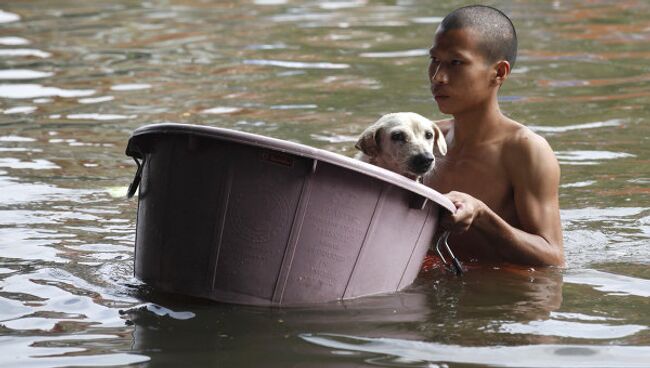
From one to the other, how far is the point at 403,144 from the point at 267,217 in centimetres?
92

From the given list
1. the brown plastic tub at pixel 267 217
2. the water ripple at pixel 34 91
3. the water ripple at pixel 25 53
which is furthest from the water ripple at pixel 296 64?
the brown plastic tub at pixel 267 217

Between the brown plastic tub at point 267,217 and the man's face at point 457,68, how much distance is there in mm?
888

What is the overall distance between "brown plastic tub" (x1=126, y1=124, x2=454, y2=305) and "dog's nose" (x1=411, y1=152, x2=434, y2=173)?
334 mm

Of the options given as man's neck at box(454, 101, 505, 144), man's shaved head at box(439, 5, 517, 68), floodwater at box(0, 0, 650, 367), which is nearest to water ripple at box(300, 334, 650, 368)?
floodwater at box(0, 0, 650, 367)

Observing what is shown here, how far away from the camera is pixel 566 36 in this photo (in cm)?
1405

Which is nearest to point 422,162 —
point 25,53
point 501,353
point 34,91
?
point 501,353

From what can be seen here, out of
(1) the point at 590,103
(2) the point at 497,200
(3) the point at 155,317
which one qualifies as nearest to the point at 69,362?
(3) the point at 155,317

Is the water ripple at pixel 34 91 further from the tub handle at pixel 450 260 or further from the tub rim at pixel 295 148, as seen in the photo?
the tub rim at pixel 295 148

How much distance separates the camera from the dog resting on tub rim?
5.04 meters

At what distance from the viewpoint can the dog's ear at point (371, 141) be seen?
17.1 feet

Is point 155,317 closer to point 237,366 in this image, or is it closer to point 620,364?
point 237,366

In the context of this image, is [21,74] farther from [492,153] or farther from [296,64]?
[492,153]

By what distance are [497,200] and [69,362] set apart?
222 cm

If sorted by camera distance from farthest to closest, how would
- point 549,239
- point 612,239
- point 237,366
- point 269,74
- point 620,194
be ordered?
point 269,74, point 620,194, point 612,239, point 549,239, point 237,366
